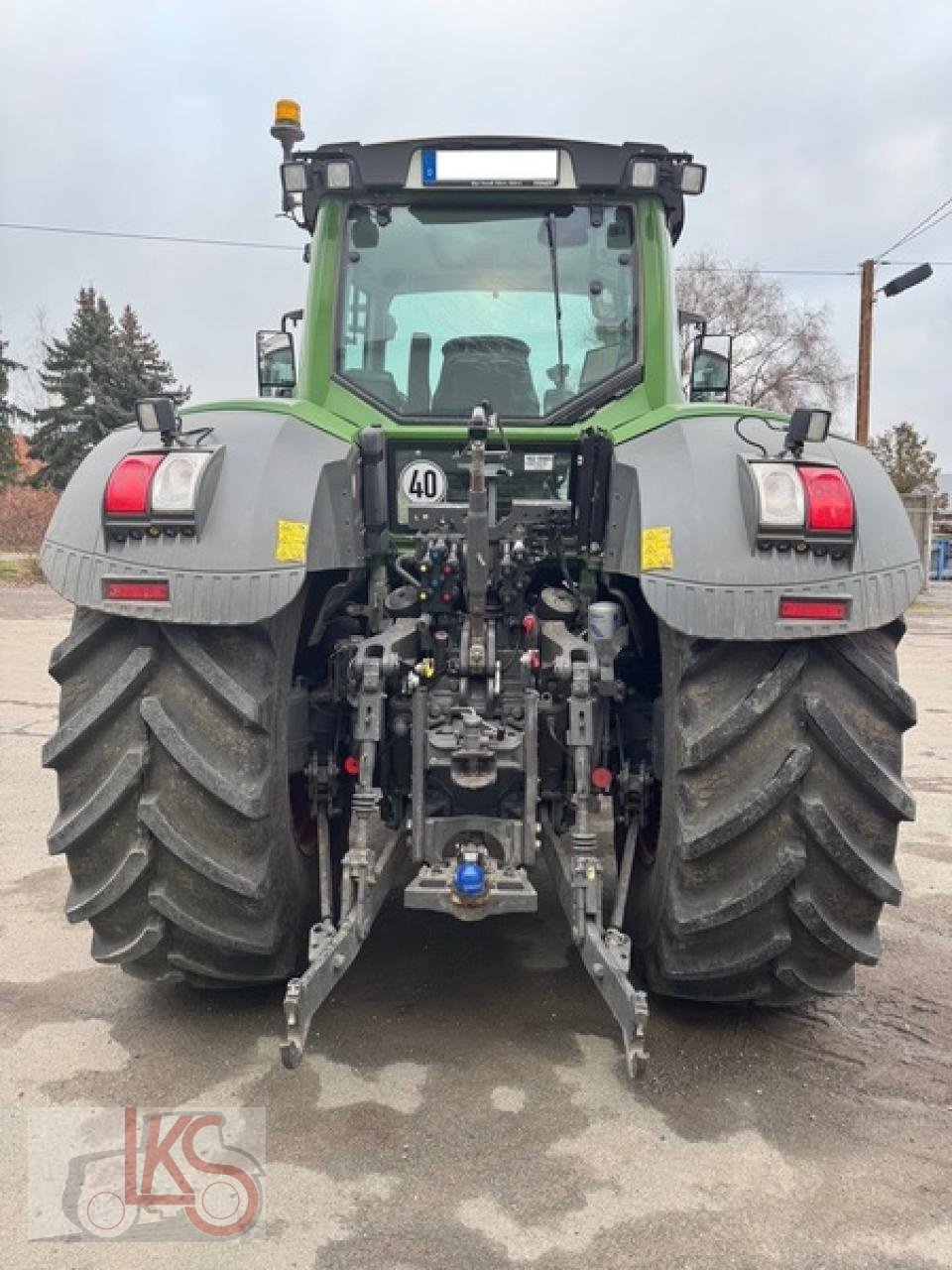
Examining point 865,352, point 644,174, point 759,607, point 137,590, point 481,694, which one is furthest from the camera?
point 865,352

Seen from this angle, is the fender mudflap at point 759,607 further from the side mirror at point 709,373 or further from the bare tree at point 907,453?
the bare tree at point 907,453

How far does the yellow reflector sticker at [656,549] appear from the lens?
254 centimetres

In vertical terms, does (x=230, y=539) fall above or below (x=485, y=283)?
below

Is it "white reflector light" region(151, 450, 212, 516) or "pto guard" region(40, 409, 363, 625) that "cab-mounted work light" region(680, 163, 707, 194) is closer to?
"pto guard" region(40, 409, 363, 625)

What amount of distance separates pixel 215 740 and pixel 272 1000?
3.31 feet

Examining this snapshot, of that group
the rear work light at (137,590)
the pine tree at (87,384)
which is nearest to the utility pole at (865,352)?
the rear work light at (137,590)

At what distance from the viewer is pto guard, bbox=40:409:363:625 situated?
2.54 m

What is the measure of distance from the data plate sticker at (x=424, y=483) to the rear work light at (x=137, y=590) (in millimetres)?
1089

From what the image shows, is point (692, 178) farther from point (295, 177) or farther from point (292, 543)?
point (292, 543)

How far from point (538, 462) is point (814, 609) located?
1.27 m

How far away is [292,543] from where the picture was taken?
2623 mm

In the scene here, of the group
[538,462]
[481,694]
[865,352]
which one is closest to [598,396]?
[538,462]

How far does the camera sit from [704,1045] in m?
2.93

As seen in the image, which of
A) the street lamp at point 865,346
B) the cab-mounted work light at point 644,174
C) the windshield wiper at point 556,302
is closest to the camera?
the cab-mounted work light at point 644,174
